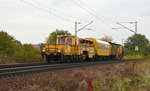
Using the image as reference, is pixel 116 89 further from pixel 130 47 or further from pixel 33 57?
pixel 130 47

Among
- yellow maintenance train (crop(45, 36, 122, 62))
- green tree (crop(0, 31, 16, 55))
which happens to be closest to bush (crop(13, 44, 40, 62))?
green tree (crop(0, 31, 16, 55))

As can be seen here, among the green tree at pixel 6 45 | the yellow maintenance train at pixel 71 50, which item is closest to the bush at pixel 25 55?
the green tree at pixel 6 45

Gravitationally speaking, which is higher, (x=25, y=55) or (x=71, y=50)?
(x=71, y=50)

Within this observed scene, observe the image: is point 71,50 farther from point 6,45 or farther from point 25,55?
point 6,45

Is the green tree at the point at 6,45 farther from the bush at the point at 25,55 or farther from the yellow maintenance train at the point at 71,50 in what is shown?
the yellow maintenance train at the point at 71,50

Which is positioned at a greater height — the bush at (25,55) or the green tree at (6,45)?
the green tree at (6,45)

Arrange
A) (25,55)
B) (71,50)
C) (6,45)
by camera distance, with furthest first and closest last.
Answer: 1. (6,45)
2. (25,55)
3. (71,50)

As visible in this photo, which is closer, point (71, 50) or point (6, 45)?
point (71, 50)

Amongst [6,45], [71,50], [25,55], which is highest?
[6,45]

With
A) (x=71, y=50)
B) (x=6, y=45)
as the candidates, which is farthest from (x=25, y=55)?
(x=71, y=50)

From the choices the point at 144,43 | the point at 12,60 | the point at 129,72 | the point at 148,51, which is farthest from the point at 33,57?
the point at 144,43

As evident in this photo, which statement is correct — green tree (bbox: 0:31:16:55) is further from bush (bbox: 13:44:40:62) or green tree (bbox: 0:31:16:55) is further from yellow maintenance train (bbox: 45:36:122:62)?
yellow maintenance train (bbox: 45:36:122:62)

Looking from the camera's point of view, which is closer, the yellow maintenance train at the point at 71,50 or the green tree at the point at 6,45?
the yellow maintenance train at the point at 71,50

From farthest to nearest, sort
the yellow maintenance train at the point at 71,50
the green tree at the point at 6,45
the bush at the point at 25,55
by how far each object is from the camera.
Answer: the green tree at the point at 6,45, the bush at the point at 25,55, the yellow maintenance train at the point at 71,50
